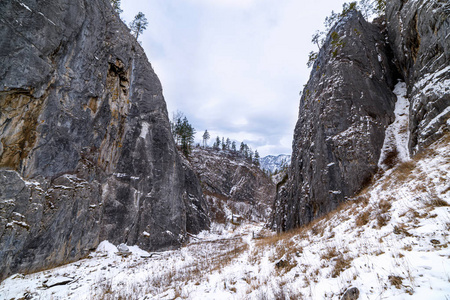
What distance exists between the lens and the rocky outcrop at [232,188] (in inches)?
2324

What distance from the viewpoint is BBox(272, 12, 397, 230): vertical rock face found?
645 inches

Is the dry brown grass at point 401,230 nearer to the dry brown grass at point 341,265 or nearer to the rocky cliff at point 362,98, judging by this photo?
the dry brown grass at point 341,265

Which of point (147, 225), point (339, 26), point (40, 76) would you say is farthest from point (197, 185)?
point (339, 26)

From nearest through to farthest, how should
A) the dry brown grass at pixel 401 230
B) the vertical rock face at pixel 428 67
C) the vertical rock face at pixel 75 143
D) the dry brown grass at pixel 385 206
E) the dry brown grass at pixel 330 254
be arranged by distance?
the dry brown grass at pixel 401 230
the dry brown grass at pixel 330 254
the dry brown grass at pixel 385 206
the vertical rock face at pixel 75 143
the vertical rock face at pixel 428 67

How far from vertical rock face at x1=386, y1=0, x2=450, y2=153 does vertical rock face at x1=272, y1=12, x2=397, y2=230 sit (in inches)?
108

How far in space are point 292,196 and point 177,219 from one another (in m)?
14.5

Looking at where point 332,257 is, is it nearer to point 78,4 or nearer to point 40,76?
point 40,76

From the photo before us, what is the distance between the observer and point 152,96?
1037 inches

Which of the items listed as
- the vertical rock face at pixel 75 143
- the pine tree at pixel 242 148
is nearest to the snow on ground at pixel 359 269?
the vertical rock face at pixel 75 143

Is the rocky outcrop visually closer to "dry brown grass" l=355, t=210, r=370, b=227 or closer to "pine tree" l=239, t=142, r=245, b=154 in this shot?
"pine tree" l=239, t=142, r=245, b=154

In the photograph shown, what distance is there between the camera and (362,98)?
18.8 metres

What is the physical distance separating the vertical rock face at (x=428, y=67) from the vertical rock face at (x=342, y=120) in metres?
2.75

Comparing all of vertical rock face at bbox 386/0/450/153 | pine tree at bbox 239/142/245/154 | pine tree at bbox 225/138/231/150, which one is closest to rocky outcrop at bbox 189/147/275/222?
pine tree at bbox 239/142/245/154

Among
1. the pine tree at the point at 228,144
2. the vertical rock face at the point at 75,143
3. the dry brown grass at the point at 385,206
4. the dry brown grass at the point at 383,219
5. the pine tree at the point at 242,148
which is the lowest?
the dry brown grass at the point at 383,219
